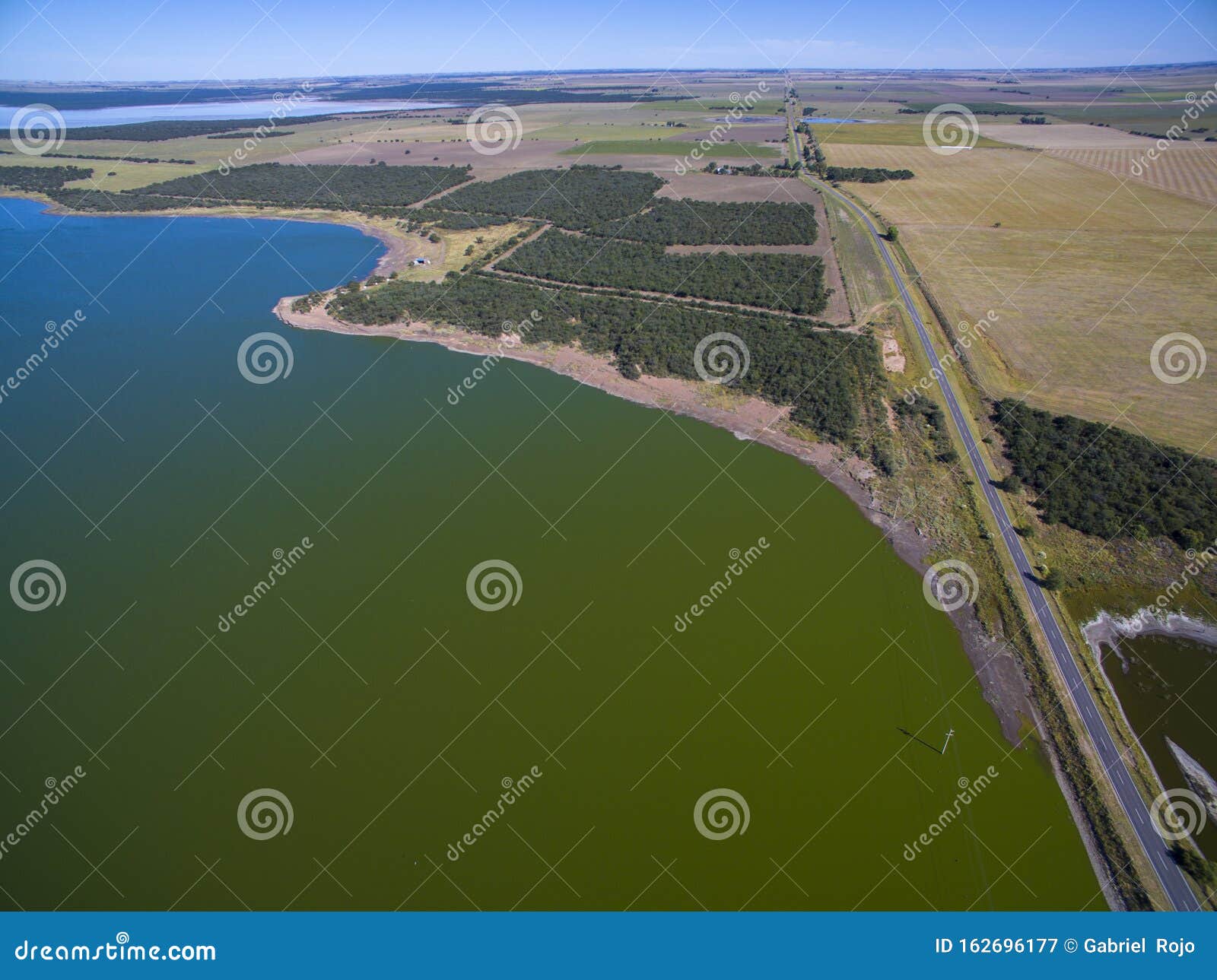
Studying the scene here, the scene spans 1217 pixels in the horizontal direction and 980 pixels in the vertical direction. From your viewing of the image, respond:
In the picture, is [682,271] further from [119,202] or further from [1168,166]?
[1168,166]

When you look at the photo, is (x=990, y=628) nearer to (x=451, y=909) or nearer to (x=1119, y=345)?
(x=451, y=909)

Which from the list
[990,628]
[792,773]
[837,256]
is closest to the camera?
[792,773]

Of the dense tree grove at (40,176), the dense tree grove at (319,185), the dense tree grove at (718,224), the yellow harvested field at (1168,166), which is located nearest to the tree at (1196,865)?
the dense tree grove at (718,224)

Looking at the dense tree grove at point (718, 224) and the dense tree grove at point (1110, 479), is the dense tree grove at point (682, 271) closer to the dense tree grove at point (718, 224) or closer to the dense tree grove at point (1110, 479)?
the dense tree grove at point (718, 224)

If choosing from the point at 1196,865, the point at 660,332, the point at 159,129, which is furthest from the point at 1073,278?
the point at 159,129

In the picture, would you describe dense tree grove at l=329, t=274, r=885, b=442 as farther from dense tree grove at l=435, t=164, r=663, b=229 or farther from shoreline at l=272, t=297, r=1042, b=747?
dense tree grove at l=435, t=164, r=663, b=229

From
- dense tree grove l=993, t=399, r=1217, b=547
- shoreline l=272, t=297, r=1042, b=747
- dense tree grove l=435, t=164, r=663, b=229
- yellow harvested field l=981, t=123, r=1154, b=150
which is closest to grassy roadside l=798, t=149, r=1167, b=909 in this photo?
shoreline l=272, t=297, r=1042, b=747

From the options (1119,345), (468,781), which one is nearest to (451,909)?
(468,781)

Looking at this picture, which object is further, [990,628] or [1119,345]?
[1119,345]
